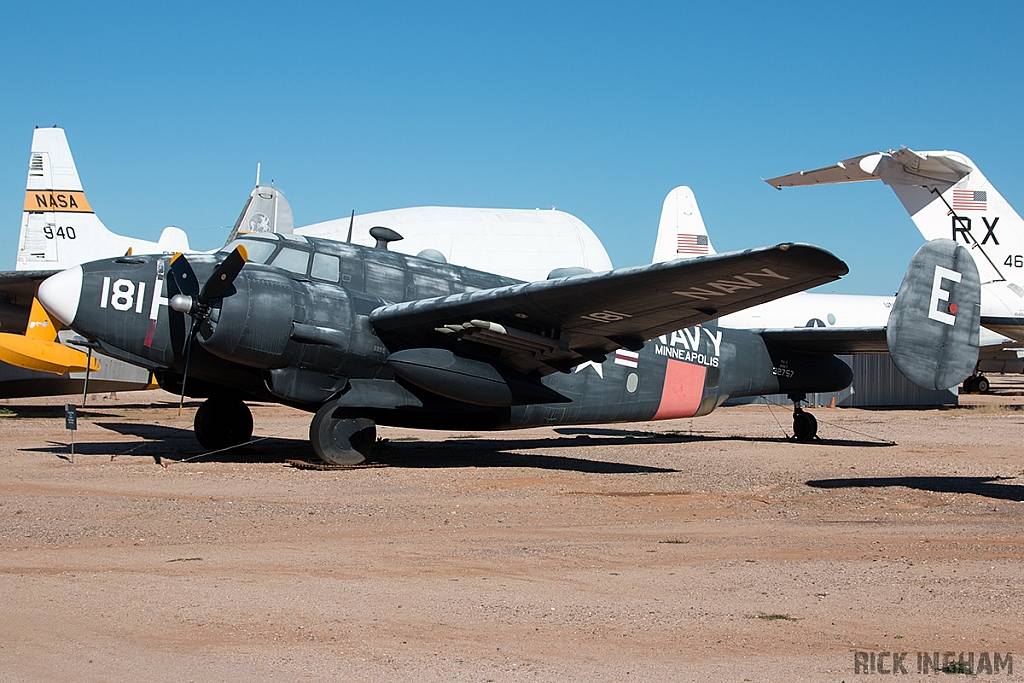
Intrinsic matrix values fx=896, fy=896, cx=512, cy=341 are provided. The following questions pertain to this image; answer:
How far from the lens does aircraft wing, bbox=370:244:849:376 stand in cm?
1010

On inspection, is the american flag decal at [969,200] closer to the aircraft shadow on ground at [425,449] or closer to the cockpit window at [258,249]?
the aircraft shadow on ground at [425,449]

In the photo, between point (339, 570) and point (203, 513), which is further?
point (203, 513)

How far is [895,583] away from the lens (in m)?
6.00

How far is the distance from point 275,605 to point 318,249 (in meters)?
8.06

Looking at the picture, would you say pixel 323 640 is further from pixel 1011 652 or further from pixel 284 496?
pixel 284 496

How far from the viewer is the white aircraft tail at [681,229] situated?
3584cm

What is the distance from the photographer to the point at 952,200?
18156 millimetres

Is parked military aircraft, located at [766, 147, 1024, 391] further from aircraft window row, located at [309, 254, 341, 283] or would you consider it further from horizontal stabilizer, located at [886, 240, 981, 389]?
aircraft window row, located at [309, 254, 341, 283]

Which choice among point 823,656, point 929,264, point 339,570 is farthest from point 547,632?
point 929,264

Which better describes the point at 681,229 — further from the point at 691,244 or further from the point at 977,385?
the point at 977,385

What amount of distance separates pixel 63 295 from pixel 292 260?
289cm

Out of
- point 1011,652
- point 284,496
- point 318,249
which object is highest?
point 318,249

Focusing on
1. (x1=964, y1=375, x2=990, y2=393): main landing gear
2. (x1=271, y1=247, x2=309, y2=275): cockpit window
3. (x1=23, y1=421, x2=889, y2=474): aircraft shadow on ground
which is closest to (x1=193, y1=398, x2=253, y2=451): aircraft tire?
(x1=23, y1=421, x2=889, y2=474): aircraft shadow on ground

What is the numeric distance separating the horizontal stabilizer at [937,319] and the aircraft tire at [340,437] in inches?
266
